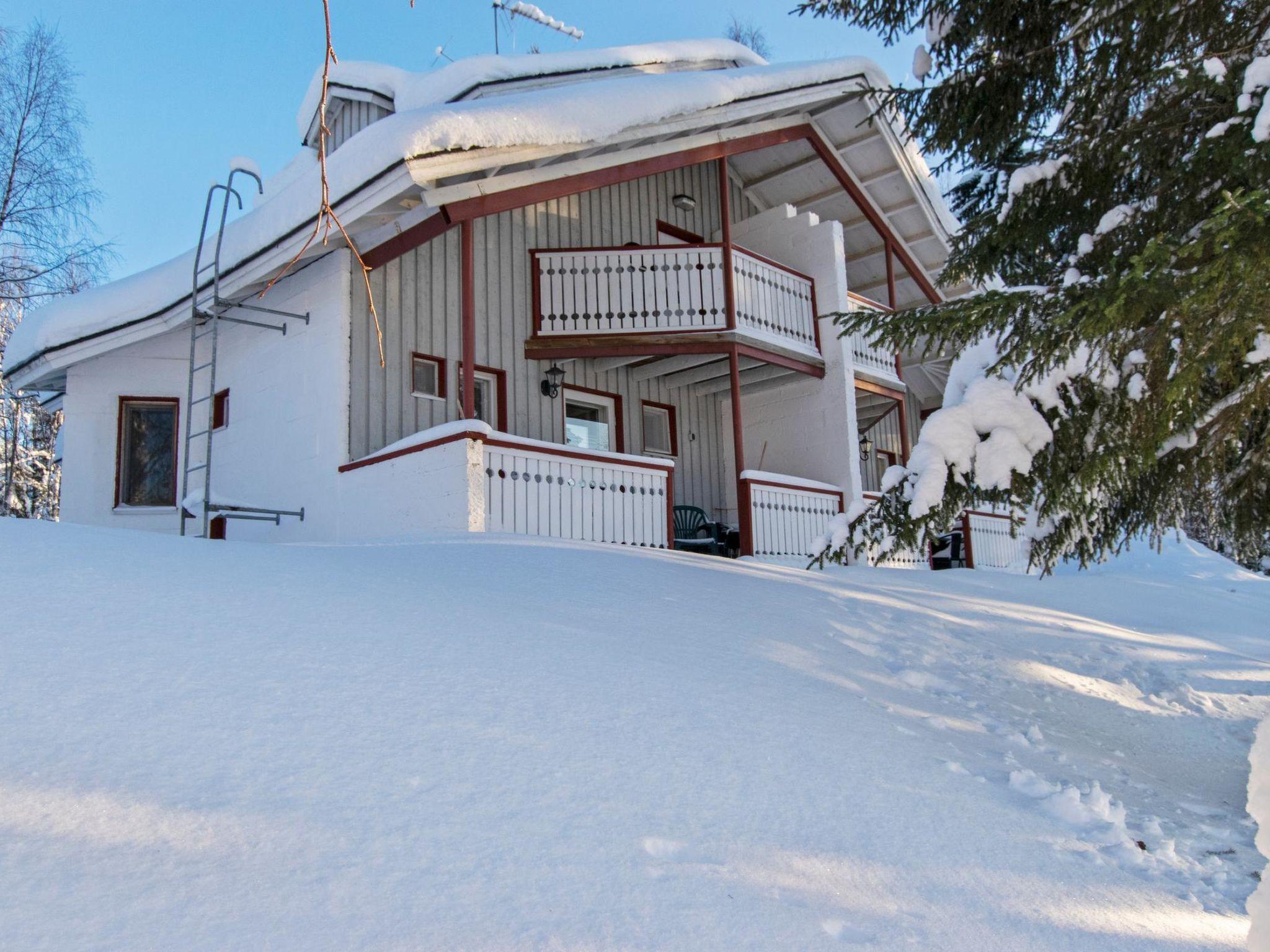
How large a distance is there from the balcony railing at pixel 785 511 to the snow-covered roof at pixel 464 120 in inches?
169

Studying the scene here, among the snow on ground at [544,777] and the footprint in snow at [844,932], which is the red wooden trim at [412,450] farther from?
the footprint in snow at [844,932]

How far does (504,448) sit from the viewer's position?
8.48 meters

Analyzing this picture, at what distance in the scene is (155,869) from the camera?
85.7 inches

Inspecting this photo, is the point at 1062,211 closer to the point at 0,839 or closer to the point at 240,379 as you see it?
the point at 0,839

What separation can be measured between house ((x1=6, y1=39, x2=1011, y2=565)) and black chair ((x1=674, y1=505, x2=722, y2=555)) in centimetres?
48

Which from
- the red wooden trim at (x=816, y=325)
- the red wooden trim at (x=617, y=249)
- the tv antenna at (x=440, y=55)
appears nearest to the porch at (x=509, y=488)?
the red wooden trim at (x=617, y=249)

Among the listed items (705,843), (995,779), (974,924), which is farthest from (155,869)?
(995,779)

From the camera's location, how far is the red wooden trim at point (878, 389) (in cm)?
1331

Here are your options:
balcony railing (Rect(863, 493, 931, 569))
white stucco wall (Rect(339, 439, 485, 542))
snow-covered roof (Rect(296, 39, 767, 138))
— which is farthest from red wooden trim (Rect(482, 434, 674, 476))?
snow-covered roof (Rect(296, 39, 767, 138))

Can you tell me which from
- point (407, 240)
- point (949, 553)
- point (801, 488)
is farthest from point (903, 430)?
point (407, 240)

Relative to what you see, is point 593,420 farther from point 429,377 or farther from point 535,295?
point 429,377

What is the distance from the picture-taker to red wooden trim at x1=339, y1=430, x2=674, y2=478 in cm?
830

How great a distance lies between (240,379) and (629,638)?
841 cm

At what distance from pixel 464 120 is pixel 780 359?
17.5ft
